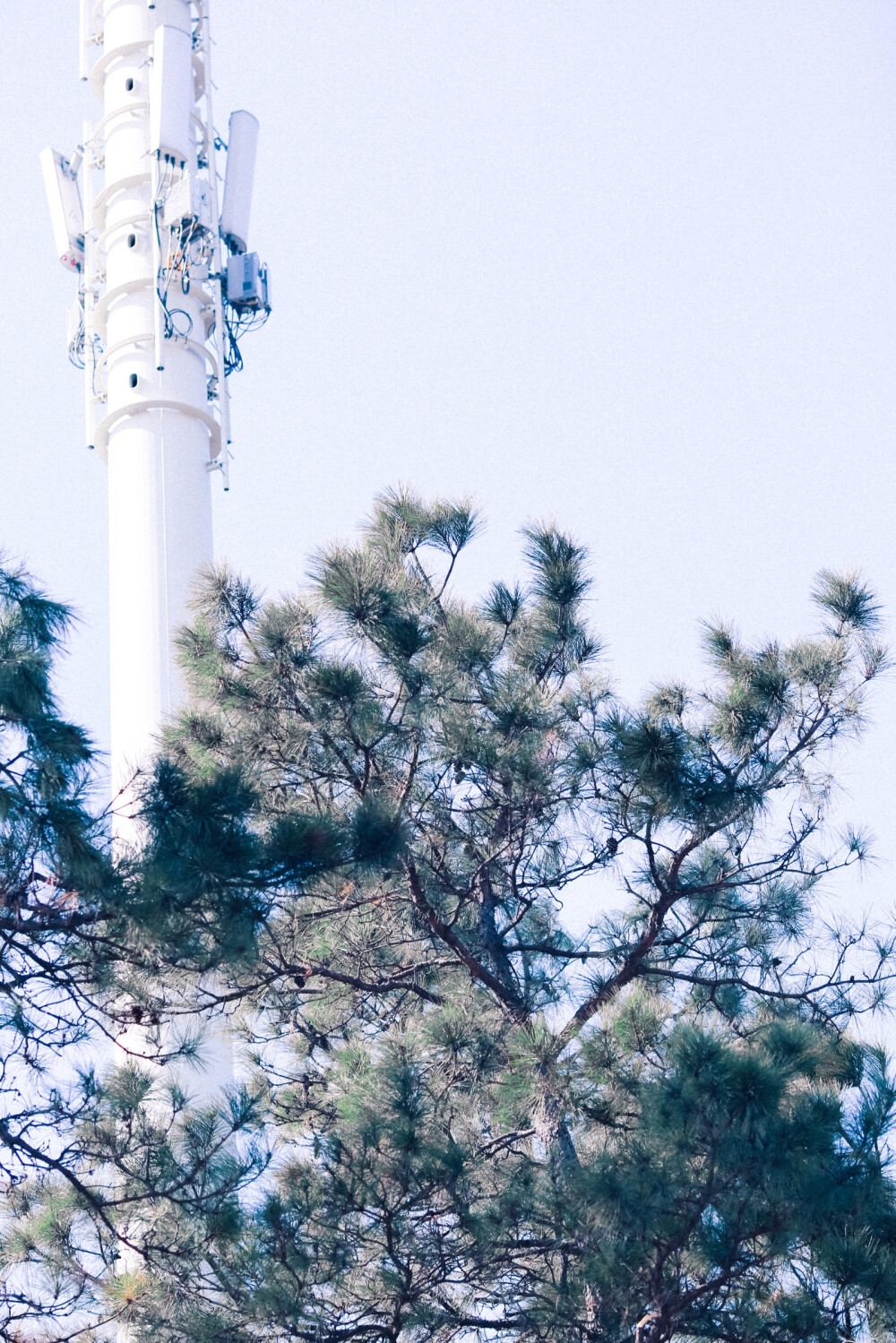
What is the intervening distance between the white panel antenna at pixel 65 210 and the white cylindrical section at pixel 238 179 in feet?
A: 4.70

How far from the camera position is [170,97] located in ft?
46.0

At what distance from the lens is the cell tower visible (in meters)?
12.7

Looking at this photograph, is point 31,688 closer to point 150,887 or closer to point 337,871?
point 150,887

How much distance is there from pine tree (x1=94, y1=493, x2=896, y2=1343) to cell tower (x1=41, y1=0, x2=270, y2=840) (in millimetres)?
5483

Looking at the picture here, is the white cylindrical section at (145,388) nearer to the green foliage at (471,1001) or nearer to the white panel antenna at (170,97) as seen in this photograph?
the white panel antenna at (170,97)

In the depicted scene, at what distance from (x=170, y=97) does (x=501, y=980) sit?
32.6 feet

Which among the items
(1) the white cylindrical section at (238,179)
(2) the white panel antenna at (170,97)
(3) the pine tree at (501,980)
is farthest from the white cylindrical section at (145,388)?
(3) the pine tree at (501,980)

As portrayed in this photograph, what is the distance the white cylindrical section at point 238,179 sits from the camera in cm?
1459

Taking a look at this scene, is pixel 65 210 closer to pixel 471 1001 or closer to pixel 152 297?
pixel 152 297

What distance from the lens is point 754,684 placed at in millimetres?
6340

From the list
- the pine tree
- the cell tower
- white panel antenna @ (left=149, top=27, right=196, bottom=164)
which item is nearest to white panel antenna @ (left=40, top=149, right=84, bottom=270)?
the cell tower

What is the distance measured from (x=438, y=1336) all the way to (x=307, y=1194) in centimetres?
70

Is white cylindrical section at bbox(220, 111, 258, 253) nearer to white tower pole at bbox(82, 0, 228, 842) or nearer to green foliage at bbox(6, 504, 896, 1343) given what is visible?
white tower pole at bbox(82, 0, 228, 842)

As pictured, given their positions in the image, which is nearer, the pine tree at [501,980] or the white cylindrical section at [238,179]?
the pine tree at [501,980]
